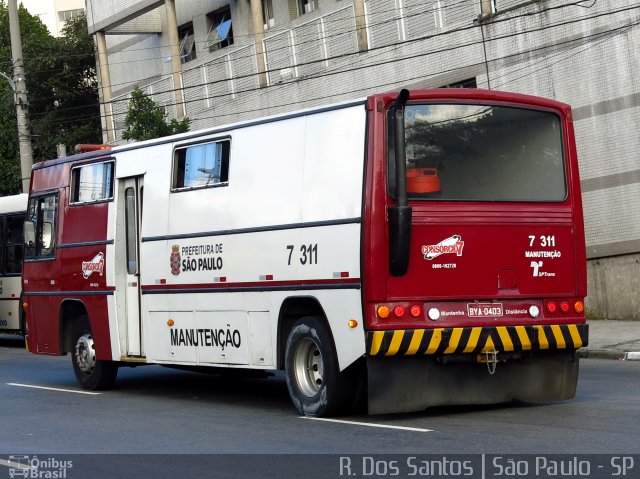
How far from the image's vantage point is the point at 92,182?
16250mm

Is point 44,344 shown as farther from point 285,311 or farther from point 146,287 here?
point 285,311

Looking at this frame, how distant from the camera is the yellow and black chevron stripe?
11195mm

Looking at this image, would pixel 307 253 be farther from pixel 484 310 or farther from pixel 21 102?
pixel 21 102

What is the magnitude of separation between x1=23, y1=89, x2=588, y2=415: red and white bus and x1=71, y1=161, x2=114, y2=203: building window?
6.30 ft

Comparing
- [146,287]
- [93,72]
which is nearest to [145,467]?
[146,287]

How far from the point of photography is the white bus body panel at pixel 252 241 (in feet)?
38.1

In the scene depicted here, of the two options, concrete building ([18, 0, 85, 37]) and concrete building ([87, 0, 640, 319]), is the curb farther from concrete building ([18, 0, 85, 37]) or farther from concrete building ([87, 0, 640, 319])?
concrete building ([18, 0, 85, 37])

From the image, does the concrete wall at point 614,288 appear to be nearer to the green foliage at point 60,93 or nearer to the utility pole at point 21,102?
the utility pole at point 21,102

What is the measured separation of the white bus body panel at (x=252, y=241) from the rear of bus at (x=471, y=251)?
30 centimetres

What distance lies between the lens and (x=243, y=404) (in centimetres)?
1390

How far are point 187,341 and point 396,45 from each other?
1556 centimetres

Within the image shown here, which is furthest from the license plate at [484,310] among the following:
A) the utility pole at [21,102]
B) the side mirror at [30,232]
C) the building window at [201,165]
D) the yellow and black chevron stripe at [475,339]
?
the utility pole at [21,102]

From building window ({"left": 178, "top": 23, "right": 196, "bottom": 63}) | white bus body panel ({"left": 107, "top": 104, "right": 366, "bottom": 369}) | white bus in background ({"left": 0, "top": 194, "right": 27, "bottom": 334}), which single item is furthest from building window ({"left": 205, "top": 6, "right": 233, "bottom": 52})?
white bus body panel ({"left": 107, "top": 104, "right": 366, "bottom": 369})

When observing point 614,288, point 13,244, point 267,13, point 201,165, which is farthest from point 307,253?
point 267,13
